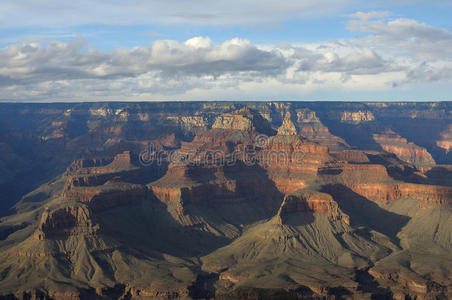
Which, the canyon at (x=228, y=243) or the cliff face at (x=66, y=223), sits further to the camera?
the cliff face at (x=66, y=223)

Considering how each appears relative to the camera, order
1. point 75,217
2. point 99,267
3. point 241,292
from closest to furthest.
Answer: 1. point 241,292
2. point 99,267
3. point 75,217

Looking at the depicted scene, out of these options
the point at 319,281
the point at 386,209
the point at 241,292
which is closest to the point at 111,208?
the point at 319,281

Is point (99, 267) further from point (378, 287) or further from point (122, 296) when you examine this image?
point (378, 287)

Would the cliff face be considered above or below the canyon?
above

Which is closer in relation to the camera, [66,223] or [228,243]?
[66,223]

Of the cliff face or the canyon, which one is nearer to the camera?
the canyon

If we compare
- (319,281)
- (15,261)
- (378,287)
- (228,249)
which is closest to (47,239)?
(15,261)

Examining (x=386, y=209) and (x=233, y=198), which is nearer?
(x=386, y=209)

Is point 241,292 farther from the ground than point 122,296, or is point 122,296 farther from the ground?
point 241,292

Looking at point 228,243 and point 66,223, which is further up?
point 66,223

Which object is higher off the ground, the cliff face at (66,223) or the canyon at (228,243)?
the cliff face at (66,223)

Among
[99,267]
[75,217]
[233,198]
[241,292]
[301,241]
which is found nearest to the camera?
[241,292]
